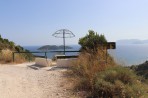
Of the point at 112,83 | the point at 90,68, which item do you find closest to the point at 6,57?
the point at 90,68

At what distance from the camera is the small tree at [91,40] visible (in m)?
13.2

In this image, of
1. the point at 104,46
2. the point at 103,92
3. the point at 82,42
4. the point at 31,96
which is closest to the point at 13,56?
the point at 82,42

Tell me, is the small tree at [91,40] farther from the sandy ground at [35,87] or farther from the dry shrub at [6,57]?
the dry shrub at [6,57]

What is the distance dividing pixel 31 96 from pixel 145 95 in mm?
2828

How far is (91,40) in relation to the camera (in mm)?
13406

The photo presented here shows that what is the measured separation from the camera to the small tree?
13.2 metres

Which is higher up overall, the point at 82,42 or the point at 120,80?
the point at 82,42

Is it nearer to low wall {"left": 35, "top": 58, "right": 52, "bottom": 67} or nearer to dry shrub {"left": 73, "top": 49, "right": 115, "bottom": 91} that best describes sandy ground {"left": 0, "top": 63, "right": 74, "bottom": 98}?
dry shrub {"left": 73, "top": 49, "right": 115, "bottom": 91}

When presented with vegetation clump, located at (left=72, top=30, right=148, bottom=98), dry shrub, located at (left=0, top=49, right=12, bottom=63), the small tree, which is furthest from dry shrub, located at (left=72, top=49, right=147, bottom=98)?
dry shrub, located at (left=0, top=49, right=12, bottom=63)

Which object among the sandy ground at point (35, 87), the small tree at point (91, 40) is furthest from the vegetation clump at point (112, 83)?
the small tree at point (91, 40)

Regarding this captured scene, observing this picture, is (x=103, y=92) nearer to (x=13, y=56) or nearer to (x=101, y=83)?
(x=101, y=83)

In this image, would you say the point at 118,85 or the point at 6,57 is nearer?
the point at 118,85

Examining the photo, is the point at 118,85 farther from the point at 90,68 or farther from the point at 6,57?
the point at 6,57

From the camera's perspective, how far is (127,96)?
620 cm
